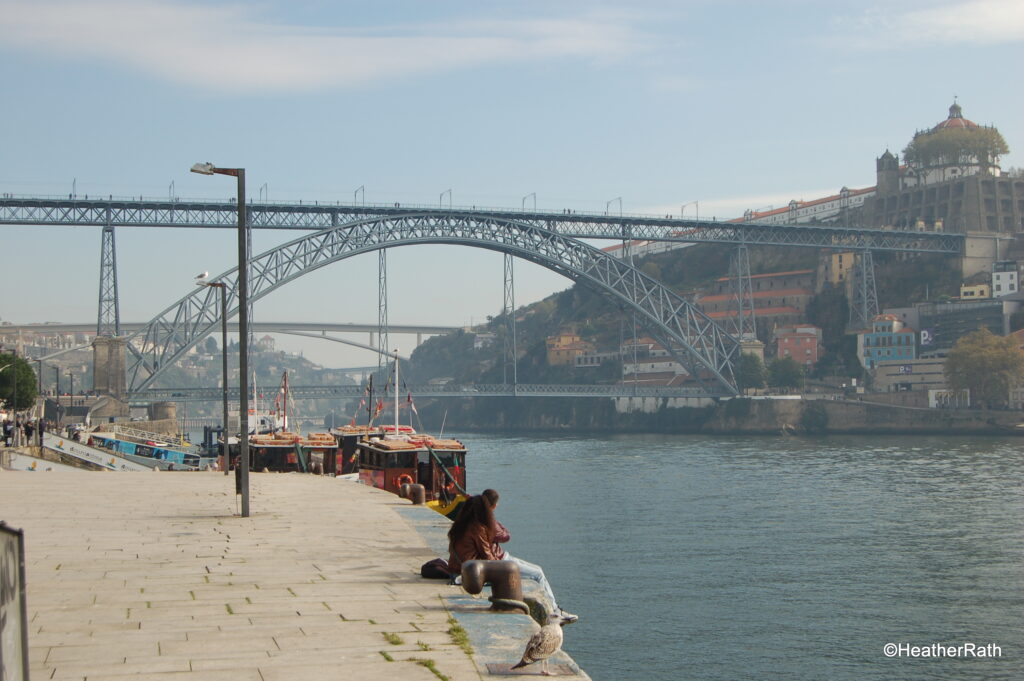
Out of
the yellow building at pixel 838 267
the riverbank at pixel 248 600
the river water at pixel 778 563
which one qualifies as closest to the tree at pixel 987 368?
the yellow building at pixel 838 267

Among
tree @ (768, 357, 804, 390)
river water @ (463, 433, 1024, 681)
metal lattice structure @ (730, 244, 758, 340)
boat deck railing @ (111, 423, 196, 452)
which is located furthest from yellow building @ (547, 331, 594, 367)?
river water @ (463, 433, 1024, 681)

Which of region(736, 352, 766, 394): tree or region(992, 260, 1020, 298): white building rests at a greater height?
region(992, 260, 1020, 298): white building

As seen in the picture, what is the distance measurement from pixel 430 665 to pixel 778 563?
60.2ft

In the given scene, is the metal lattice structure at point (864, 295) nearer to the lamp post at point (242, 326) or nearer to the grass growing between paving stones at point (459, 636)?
the lamp post at point (242, 326)

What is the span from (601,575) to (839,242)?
7300 cm

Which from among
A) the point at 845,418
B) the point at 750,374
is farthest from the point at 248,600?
the point at 750,374

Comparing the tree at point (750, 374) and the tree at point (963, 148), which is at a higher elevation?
the tree at point (963, 148)

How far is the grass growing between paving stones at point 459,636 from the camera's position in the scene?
6678mm

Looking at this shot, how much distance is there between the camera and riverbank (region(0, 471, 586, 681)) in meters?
6.38

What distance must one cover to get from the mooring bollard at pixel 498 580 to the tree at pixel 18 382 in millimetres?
40592

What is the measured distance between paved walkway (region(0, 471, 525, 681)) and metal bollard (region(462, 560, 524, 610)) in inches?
6.2

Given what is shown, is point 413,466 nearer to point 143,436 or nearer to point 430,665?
point 430,665

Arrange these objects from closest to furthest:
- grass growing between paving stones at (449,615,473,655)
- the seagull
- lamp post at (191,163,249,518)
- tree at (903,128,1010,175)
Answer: the seagull, grass growing between paving stones at (449,615,473,655), lamp post at (191,163,249,518), tree at (903,128,1010,175)

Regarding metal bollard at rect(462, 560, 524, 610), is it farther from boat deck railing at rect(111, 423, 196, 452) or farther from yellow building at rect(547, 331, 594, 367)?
yellow building at rect(547, 331, 594, 367)
